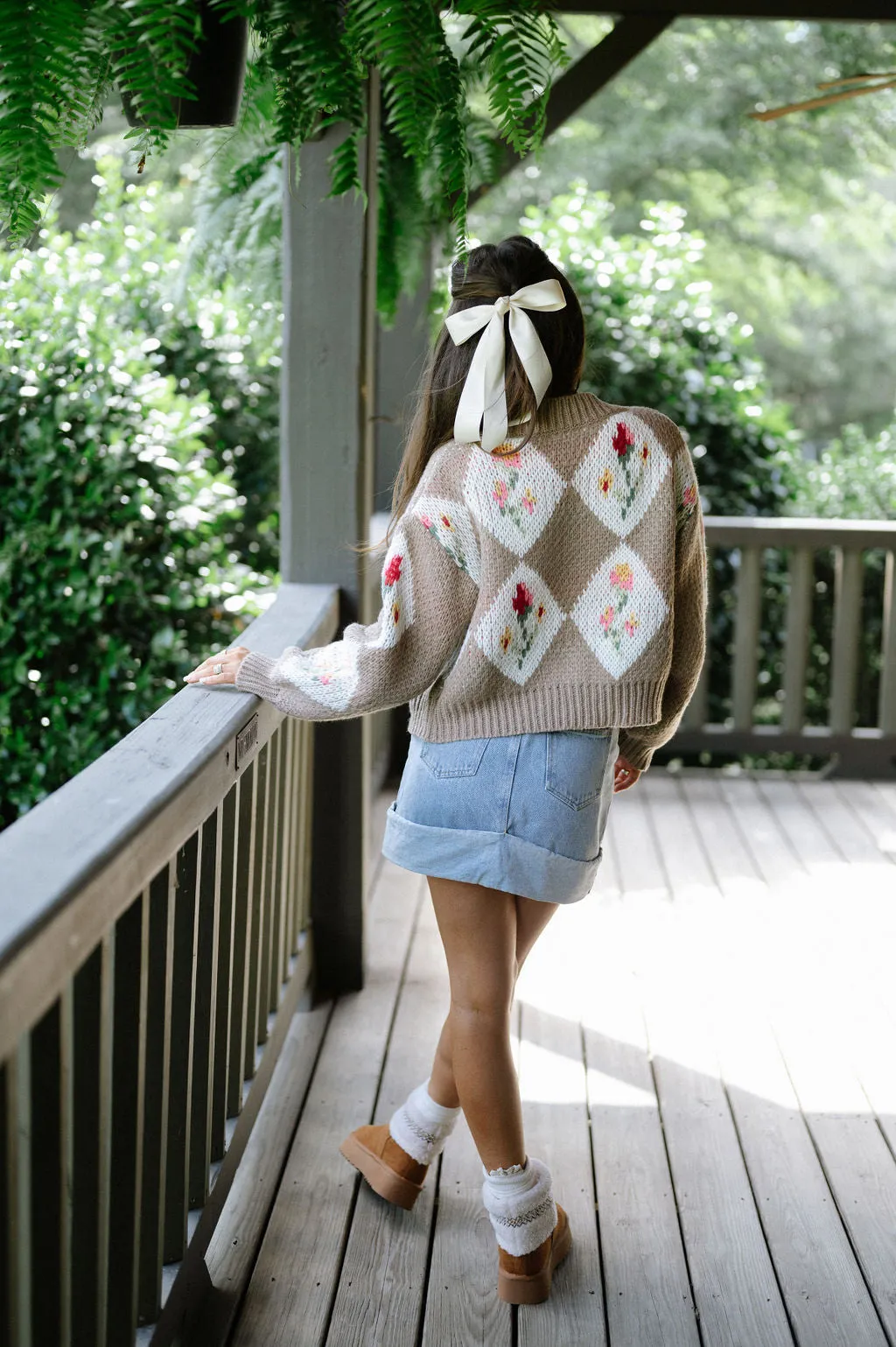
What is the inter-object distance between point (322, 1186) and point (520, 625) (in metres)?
1.07

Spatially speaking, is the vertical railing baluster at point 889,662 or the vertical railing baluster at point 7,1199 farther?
the vertical railing baluster at point 889,662

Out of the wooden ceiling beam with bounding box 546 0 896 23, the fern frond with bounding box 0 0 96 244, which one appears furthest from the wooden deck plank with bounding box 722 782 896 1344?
the wooden ceiling beam with bounding box 546 0 896 23

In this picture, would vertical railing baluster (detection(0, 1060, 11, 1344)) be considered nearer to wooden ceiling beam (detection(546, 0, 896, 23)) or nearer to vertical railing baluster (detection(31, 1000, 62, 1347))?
vertical railing baluster (detection(31, 1000, 62, 1347))

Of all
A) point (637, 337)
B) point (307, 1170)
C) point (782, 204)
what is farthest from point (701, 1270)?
point (782, 204)

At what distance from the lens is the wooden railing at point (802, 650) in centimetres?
479

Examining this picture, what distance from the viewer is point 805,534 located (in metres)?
4.78

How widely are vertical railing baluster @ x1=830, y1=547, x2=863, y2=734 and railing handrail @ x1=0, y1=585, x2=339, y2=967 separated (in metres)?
3.47

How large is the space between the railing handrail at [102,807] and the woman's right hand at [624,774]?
1.94ft

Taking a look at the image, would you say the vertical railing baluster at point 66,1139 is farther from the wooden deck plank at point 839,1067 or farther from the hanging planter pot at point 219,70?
the wooden deck plank at point 839,1067

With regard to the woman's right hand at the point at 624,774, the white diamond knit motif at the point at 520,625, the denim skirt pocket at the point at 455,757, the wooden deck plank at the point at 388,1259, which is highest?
the white diamond knit motif at the point at 520,625

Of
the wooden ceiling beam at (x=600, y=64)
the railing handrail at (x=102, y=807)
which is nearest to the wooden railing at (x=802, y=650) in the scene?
the wooden ceiling beam at (x=600, y=64)

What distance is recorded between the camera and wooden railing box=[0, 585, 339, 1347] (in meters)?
1.04

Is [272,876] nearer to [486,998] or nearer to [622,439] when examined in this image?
[486,998]

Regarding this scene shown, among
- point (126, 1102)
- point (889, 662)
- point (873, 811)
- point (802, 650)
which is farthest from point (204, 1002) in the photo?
point (889, 662)
